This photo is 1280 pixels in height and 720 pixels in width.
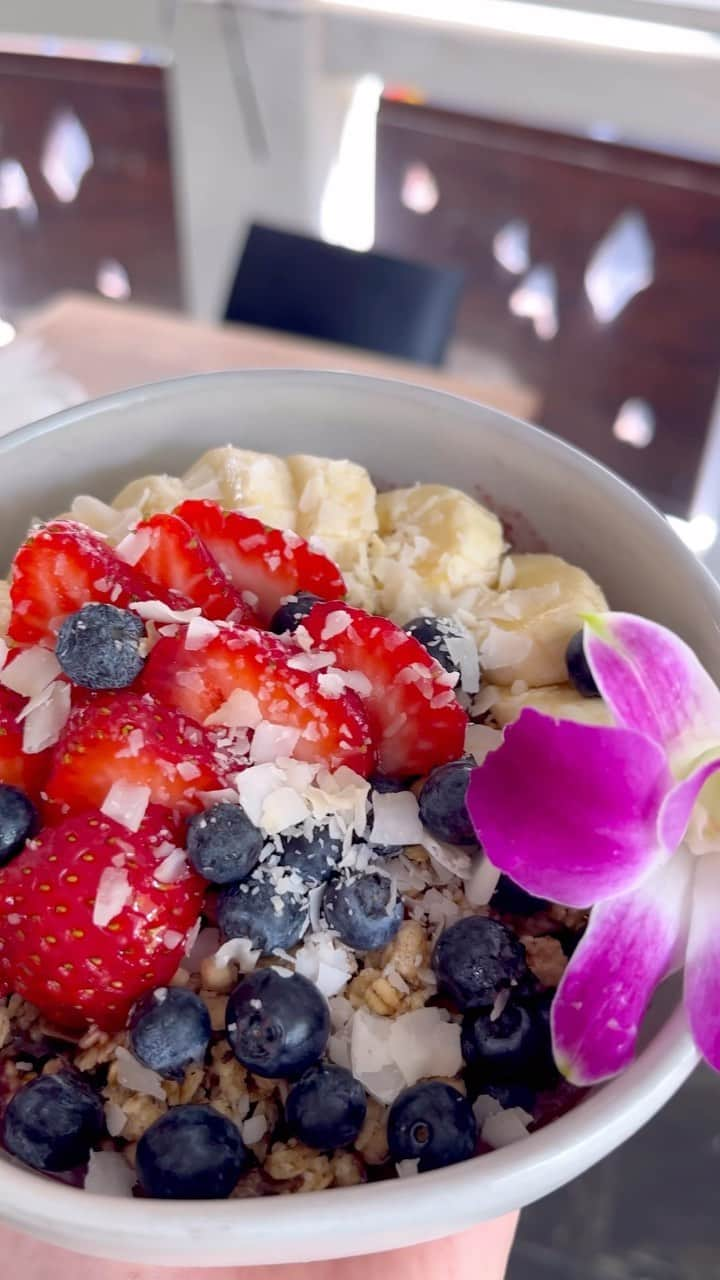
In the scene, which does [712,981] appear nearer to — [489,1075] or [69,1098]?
[489,1075]

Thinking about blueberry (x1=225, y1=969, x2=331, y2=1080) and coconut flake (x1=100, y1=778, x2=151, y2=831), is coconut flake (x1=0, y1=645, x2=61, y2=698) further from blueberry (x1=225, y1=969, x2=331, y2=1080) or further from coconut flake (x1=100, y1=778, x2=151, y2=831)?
blueberry (x1=225, y1=969, x2=331, y2=1080)

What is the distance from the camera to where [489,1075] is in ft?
2.15

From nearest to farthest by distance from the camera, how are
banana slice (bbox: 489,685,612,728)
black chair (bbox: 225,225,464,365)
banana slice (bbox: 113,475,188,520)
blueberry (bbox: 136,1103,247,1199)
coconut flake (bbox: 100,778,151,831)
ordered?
blueberry (bbox: 136,1103,247,1199) < coconut flake (bbox: 100,778,151,831) < banana slice (bbox: 489,685,612,728) < banana slice (bbox: 113,475,188,520) < black chair (bbox: 225,225,464,365)

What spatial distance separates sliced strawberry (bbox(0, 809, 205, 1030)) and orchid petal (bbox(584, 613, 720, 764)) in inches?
11.6

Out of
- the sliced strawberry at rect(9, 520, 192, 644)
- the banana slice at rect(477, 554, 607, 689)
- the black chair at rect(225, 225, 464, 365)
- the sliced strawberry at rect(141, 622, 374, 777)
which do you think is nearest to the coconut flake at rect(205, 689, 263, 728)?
the sliced strawberry at rect(141, 622, 374, 777)

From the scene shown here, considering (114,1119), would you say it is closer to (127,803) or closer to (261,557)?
(127,803)

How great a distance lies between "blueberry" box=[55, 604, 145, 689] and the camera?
70 centimetres

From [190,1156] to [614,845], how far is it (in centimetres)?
29

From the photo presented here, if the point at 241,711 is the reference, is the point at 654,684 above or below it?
above

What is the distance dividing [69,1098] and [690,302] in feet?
7.83

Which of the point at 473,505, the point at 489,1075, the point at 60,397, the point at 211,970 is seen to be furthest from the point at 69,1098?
the point at 60,397

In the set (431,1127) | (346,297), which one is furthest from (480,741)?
(346,297)

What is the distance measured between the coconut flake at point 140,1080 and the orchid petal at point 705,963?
0.31 m

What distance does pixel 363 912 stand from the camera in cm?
67
